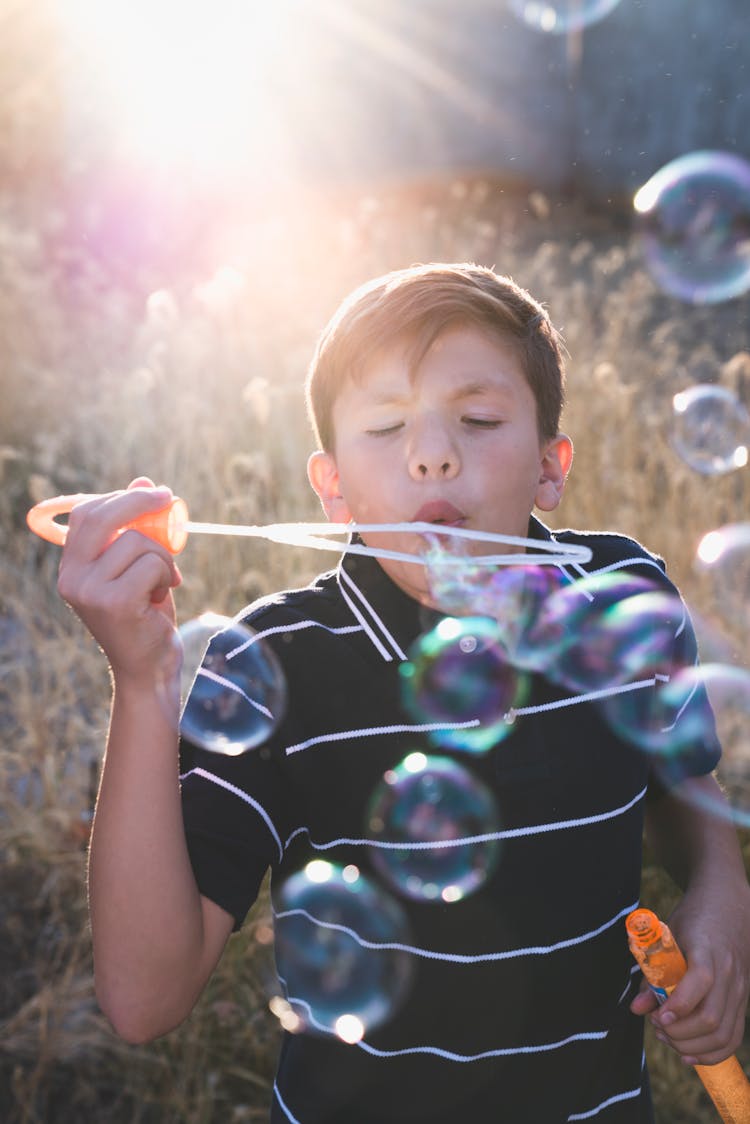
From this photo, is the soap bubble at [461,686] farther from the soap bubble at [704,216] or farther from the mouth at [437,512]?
the soap bubble at [704,216]

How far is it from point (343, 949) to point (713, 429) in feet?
5.93

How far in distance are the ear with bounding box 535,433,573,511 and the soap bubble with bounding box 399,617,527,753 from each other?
7.3 inches

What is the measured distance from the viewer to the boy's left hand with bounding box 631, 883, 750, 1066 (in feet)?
4.12

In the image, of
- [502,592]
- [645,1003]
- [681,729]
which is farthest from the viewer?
[681,729]

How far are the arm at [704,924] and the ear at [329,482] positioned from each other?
1.96 ft

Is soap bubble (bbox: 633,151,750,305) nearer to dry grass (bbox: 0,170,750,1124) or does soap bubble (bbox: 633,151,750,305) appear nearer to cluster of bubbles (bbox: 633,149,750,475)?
cluster of bubbles (bbox: 633,149,750,475)

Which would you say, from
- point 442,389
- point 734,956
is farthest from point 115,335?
point 734,956

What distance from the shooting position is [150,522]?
43.9 inches

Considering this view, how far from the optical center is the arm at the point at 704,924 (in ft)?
4.15

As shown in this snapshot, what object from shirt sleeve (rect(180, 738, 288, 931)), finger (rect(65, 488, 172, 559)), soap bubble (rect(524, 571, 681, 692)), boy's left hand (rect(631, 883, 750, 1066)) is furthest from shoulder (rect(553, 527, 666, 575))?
finger (rect(65, 488, 172, 559))

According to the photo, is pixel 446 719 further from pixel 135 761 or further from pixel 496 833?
pixel 135 761

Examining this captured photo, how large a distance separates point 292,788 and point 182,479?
1953 mm

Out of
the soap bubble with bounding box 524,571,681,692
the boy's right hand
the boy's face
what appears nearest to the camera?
the boy's right hand

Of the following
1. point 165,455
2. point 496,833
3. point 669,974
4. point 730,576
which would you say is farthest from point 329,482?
point 165,455
